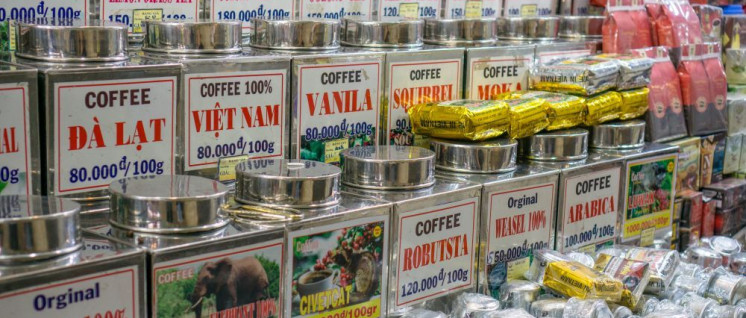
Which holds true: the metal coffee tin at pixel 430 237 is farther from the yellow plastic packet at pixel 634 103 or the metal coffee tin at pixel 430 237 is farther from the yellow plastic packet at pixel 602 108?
the yellow plastic packet at pixel 634 103

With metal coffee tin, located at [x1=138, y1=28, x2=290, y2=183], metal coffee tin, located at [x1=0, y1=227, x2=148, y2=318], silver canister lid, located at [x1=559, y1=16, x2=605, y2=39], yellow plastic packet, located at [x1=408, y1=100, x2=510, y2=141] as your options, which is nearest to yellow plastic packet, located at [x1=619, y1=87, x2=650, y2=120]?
silver canister lid, located at [x1=559, y1=16, x2=605, y2=39]

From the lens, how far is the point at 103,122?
5.97ft

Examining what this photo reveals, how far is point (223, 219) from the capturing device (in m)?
1.74

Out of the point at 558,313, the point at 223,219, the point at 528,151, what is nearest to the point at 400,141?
the point at 528,151

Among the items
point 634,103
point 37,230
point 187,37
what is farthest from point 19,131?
point 634,103

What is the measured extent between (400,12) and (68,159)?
1.26 m

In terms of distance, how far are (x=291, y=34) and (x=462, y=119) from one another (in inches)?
17.6

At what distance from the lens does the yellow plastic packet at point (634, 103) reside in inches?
110

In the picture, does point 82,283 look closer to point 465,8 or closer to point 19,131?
point 19,131

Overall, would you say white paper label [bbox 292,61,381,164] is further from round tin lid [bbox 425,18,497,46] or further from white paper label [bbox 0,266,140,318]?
white paper label [bbox 0,266,140,318]

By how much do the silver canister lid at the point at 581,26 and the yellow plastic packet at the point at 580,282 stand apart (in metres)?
1.03

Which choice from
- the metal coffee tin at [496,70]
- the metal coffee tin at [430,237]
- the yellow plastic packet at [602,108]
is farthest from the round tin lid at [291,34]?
the yellow plastic packet at [602,108]

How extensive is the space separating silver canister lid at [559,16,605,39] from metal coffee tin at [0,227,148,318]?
1.86 m

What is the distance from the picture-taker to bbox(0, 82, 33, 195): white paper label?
1.69 metres
